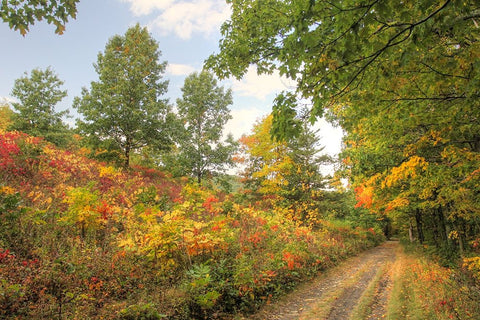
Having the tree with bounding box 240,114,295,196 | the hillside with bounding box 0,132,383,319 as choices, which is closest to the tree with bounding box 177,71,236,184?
the tree with bounding box 240,114,295,196

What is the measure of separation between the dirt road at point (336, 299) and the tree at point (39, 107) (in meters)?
22.4

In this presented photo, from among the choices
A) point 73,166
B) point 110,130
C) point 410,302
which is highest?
point 110,130

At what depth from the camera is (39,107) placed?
73.8 ft

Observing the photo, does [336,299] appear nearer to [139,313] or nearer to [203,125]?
[139,313]

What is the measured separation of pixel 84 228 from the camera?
20.5ft

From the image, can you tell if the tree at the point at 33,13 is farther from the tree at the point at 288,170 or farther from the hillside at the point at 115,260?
the tree at the point at 288,170

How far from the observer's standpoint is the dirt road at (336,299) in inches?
233

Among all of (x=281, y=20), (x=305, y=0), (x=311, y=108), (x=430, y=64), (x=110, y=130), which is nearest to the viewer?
(x=305, y=0)

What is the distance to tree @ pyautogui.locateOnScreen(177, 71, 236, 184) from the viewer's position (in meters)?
18.4

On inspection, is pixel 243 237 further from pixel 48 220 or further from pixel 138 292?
pixel 48 220

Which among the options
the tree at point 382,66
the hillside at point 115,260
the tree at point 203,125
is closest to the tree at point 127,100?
the tree at point 203,125

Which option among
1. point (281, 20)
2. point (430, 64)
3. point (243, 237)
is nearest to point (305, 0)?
point (281, 20)

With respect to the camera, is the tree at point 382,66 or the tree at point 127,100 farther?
the tree at point 127,100

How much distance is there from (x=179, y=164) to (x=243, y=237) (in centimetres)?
1120
